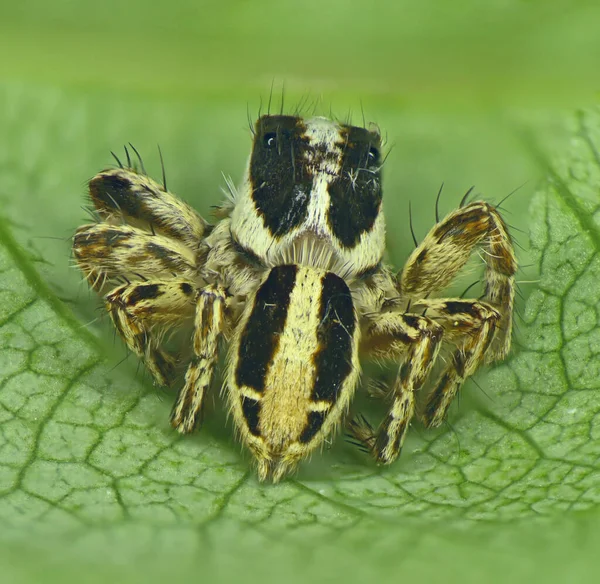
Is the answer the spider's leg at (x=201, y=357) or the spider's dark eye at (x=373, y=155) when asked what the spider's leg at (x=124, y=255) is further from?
the spider's dark eye at (x=373, y=155)

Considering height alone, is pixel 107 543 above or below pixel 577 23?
below

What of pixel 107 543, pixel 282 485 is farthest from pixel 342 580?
pixel 107 543

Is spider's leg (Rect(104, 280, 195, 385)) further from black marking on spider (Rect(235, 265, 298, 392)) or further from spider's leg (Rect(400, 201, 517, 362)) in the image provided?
spider's leg (Rect(400, 201, 517, 362))

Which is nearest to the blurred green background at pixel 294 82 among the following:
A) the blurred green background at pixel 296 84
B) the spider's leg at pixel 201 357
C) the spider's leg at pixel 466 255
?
the blurred green background at pixel 296 84

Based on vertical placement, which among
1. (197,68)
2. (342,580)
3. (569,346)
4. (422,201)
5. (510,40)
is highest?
(510,40)

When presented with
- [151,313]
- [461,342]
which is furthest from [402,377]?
[151,313]

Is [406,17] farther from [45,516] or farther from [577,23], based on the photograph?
[45,516]

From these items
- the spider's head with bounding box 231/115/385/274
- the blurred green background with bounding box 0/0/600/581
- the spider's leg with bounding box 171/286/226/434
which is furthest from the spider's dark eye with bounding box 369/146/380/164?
the spider's leg with bounding box 171/286/226/434
